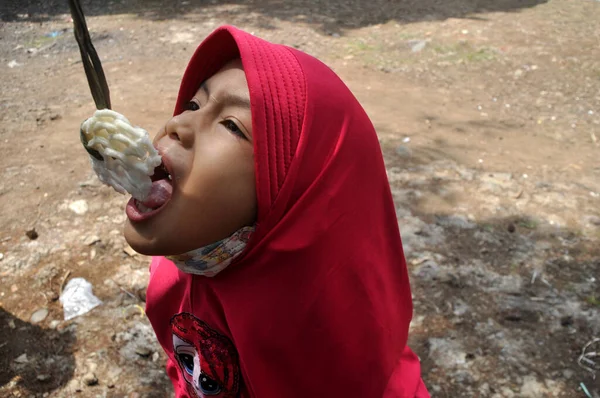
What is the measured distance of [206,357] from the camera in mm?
1658

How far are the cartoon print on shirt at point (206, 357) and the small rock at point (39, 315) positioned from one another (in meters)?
1.42

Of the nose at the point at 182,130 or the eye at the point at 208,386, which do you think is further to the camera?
the eye at the point at 208,386

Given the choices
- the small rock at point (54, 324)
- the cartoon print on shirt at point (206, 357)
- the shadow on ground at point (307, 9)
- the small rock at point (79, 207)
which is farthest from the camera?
the shadow on ground at point (307, 9)

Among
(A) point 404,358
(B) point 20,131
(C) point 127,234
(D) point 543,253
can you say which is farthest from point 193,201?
(B) point 20,131

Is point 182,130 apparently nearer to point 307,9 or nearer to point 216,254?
point 216,254

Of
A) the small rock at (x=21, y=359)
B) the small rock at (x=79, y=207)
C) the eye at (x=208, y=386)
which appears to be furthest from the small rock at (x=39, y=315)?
the eye at (x=208, y=386)

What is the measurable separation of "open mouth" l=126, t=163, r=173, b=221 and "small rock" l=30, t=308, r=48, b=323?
1844 mm

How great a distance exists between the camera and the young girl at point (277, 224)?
1353mm

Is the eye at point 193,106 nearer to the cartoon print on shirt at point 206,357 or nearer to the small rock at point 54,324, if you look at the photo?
the cartoon print on shirt at point 206,357

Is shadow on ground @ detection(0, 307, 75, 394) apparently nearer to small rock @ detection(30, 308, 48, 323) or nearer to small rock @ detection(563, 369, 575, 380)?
small rock @ detection(30, 308, 48, 323)

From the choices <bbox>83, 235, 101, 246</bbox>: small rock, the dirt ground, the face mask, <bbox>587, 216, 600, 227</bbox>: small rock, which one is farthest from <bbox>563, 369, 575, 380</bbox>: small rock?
<bbox>83, 235, 101, 246</bbox>: small rock

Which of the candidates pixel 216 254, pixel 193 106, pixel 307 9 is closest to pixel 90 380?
pixel 216 254

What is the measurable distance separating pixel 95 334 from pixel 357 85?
4.62m

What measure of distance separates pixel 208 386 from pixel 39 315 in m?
1.58
